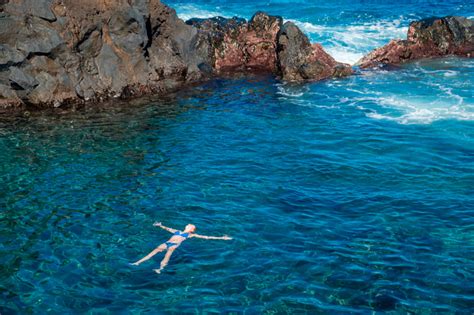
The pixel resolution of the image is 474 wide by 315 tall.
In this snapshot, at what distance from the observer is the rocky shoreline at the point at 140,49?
97.5ft

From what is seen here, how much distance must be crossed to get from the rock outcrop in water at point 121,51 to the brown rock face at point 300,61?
0.07 metres

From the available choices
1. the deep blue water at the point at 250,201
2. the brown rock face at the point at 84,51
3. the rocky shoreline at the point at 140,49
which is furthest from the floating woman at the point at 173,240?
the rocky shoreline at the point at 140,49

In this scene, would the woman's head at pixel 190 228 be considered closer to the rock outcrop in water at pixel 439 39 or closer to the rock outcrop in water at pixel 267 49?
the rock outcrop in water at pixel 267 49

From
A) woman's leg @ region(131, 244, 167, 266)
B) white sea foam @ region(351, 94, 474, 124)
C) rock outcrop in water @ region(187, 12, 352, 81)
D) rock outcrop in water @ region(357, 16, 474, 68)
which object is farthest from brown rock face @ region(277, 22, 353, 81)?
woman's leg @ region(131, 244, 167, 266)

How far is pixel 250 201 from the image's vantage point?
20.5m

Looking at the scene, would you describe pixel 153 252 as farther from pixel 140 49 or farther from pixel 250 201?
pixel 140 49

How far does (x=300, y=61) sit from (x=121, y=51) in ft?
38.1

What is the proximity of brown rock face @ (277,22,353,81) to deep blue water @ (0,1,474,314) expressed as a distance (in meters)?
1.69

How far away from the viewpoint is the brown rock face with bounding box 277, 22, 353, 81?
35719 mm

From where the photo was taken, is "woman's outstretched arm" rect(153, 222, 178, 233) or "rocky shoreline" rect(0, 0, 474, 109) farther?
"rocky shoreline" rect(0, 0, 474, 109)

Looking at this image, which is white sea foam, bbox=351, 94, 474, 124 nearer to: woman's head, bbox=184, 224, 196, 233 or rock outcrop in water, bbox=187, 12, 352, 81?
rock outcrop in water, bbox=187, 12, 352, 81

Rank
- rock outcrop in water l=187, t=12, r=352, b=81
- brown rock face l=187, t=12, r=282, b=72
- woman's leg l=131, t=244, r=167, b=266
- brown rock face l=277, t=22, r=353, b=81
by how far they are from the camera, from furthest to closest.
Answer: brown rock face l=187, t=12, r=282, b=72 < rock outcrop in water l=187, t=12, r=352, b=81 < brown rock face l=277, t=22, r=353, b=81 < woman's leg l=131, t=244, r=167, b=266

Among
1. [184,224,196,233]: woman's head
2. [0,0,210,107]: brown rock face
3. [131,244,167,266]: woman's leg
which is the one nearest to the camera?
[131,244,167,266]: woman's leg

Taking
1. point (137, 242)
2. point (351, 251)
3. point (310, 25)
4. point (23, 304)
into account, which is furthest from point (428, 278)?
point (310, 25)
